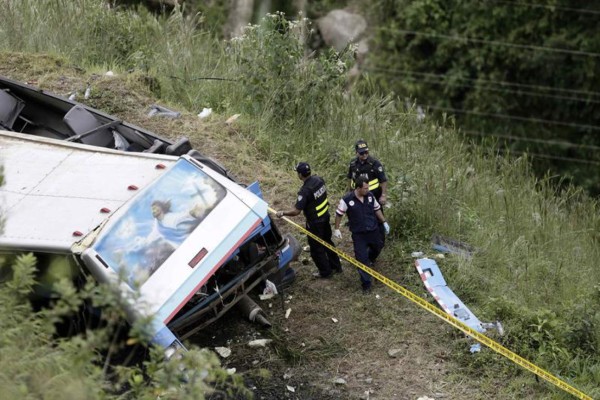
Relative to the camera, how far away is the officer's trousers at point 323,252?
352 inches

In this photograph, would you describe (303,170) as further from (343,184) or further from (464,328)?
(343,184)

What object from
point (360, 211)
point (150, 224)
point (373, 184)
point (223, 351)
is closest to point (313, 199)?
point (360, 211)

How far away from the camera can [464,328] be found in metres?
8.16

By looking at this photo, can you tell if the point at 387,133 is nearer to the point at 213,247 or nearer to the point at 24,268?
the point at 213,247

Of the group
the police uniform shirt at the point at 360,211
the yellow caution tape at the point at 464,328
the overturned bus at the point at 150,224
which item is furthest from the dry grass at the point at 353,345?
the police uniform shirt at the point at 360,211

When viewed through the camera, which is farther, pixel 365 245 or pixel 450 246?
pixel 450 246

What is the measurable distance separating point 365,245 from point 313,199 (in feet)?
2.32

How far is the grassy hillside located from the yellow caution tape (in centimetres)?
13

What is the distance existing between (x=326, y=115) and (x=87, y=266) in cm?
593

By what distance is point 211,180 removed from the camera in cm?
767

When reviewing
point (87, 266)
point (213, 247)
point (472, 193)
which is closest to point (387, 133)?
point (472, 193)

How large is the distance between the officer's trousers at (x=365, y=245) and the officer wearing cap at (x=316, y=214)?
13.5 inches

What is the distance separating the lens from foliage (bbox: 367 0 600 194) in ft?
63.8

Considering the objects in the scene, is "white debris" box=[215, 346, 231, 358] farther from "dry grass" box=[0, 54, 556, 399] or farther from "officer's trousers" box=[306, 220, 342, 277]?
"officer's trousers" box=[306, 220, 342, 277]
